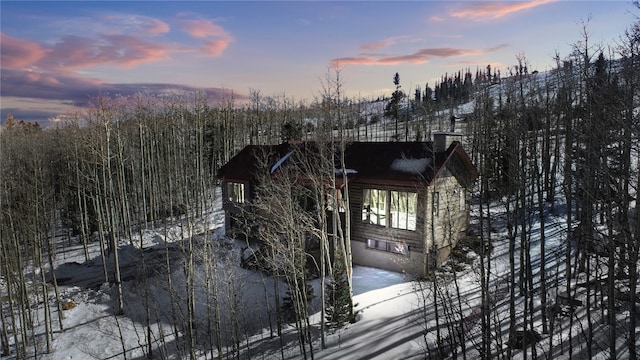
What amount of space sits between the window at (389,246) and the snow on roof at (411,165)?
4164 millimetres

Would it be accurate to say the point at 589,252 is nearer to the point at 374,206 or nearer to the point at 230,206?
the point at 374,206

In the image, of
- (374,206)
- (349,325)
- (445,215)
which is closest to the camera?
(349,325)

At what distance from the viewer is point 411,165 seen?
22.4 m

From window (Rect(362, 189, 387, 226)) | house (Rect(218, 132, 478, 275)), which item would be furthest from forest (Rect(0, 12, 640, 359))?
window (Rect(362, 189, 387, 226))

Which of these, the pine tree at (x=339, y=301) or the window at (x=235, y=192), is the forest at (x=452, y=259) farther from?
the window at (x=235, y=192)

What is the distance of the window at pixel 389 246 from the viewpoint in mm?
22516

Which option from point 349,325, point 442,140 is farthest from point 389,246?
point 442,140

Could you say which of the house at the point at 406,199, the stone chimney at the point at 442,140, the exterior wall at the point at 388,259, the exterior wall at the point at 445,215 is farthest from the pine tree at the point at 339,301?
the stone chimney at the point at 442,140

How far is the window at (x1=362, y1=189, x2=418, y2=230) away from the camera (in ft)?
74.2

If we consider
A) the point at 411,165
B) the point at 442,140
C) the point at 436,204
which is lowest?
the point at 436,204

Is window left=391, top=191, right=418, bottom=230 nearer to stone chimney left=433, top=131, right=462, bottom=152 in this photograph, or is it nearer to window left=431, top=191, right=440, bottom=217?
window left=431, top=191, right=440, bottom=217

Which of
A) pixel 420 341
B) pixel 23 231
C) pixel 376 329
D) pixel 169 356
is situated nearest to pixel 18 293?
pixel 23 231

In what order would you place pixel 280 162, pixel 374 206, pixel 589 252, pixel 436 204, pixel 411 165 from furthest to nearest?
pixel 280 162 < pixel 374 206 < pixel 436 204 < pixel 411 165 < pixel 589 252

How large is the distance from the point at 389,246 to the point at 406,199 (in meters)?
2.90
